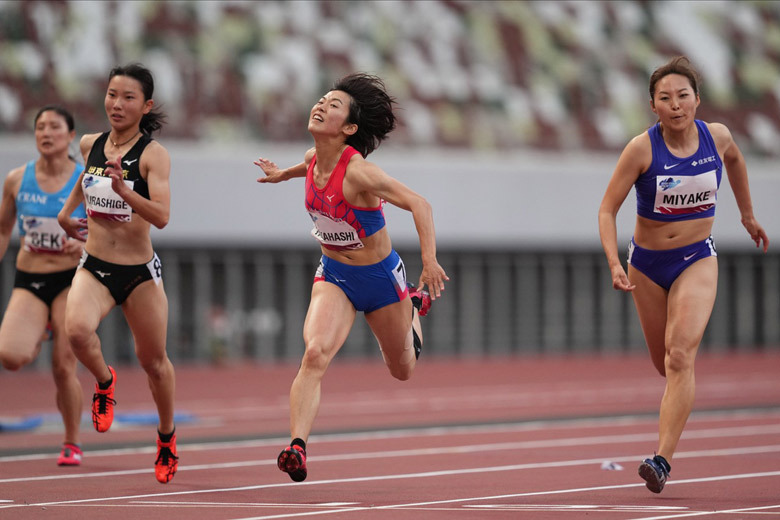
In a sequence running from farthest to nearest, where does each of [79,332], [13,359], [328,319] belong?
1. [13,359]
2. [79,332]
3. [328,319]

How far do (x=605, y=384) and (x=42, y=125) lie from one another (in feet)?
49.8

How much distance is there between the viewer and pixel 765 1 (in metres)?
41.9

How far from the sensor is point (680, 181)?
8633 mm

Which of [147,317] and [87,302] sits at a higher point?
[87,302]

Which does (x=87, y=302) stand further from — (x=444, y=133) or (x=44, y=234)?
(x=444, y=133)

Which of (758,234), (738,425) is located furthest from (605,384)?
A: (758,234)

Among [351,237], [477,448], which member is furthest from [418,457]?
[351,237]

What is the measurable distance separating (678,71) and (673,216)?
963 mm

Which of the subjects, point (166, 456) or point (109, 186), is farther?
point (166, 456)

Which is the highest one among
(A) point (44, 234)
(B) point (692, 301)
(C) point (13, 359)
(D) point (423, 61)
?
(D) point (423, 61)

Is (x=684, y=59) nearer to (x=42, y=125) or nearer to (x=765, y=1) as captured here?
(x=42, y=125)

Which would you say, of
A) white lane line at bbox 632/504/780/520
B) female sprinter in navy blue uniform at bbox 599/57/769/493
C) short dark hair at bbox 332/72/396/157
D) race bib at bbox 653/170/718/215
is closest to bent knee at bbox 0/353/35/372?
short dark hair at bbox 332/72/396/157

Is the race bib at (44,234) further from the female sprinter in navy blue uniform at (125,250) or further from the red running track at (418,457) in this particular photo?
the red running track at (418,457)

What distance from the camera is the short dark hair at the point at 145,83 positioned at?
29.8 feet
